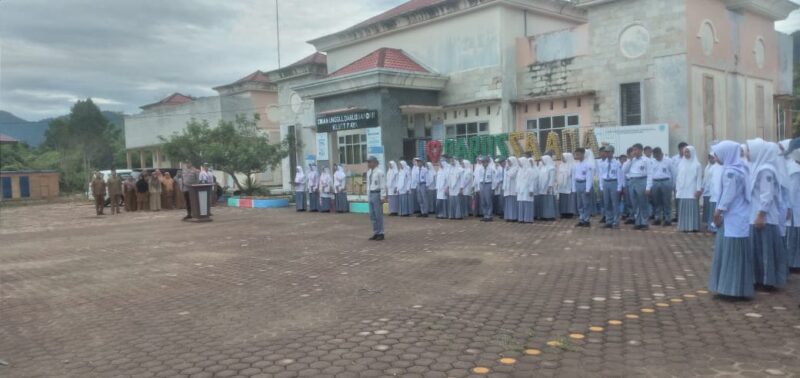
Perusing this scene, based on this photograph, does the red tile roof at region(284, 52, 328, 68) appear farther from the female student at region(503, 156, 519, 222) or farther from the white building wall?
the female student at region(503, 156, 519, 222)

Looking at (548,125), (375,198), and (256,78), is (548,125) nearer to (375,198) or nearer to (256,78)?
(375,198)

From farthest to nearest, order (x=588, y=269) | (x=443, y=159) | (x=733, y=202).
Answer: (x=443, y=159) → (x=588, y=269) → (x=733, y=202)

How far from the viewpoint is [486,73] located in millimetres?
19859

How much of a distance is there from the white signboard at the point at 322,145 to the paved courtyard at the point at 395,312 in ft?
37.9

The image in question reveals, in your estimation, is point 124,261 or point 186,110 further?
point 186,110

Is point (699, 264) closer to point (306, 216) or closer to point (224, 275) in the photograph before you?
point (224, 275)

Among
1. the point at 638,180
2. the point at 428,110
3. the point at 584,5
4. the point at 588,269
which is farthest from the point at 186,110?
the point at 588,269

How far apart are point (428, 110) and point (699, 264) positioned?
1421 centimetres

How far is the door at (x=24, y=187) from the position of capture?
34938 mm

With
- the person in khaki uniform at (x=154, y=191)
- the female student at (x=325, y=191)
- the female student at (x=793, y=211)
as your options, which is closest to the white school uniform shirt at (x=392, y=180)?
the female student at (x=325, y=191)

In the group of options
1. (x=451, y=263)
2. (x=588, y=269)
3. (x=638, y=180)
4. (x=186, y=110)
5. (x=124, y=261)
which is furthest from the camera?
(x=186, y=110)

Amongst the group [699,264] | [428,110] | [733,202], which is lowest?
[699,264]

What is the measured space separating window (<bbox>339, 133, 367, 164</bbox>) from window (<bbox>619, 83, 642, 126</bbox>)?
9245mm

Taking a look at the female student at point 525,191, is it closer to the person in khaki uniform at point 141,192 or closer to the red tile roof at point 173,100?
the person in khaki uniform at point 141,192
